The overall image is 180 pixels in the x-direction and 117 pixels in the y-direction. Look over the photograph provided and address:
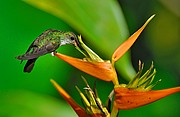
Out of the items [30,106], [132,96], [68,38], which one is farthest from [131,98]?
[30,106]

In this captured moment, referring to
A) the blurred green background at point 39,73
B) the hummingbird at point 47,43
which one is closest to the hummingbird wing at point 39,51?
the hummingbird at point 47,43

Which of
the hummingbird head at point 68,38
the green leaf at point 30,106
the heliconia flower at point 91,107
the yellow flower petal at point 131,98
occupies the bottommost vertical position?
the green leaf at point 30,106

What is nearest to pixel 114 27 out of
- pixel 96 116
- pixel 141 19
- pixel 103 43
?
pixel 103 43

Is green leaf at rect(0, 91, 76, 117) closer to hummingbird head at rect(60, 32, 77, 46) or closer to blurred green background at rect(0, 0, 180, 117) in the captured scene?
blurred green background at rect(0, 0, 180, 117)

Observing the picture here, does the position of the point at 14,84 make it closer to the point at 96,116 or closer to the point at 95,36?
the point at 95,36

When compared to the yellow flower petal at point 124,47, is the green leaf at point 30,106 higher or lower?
lower

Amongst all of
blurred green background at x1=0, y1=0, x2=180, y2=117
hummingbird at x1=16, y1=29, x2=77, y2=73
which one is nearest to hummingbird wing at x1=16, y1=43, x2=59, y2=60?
hummingbird at x1=16, y1=29, x2=77, y2=73

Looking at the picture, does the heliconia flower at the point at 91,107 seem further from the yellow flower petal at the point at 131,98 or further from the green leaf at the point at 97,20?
the green leaf at the point at 97,20
